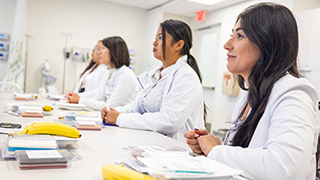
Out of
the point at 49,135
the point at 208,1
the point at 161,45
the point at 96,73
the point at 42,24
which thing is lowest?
the point at 49,135

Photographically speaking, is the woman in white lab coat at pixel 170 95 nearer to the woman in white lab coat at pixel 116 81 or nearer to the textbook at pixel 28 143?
the woman in white lab coat at pixel 116 81

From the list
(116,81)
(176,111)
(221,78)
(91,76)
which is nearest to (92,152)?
(176,111)

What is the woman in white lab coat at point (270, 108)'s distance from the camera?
2.63ft

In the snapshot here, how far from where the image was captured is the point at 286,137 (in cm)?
81

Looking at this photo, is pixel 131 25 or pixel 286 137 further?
pixel 131 25

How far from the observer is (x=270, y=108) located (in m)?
0.95

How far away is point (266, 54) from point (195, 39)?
18.9 feet

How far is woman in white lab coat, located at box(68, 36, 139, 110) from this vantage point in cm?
286

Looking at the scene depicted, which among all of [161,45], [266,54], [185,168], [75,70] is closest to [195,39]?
[75,70]

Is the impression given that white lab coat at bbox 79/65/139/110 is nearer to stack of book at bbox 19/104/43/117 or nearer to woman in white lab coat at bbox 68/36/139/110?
woman in white lab coat at bbox 68/36/139/110

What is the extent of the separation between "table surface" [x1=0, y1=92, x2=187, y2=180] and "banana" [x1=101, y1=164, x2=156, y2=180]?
0.06 meters

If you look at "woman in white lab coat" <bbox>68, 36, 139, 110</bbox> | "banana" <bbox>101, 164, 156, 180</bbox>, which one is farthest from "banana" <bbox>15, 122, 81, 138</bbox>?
"woman in white lab coat" <bbox>68, 36, 139, 110</bbox>

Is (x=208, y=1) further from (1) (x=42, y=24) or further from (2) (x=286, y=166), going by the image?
(2) (x=286, y=166)

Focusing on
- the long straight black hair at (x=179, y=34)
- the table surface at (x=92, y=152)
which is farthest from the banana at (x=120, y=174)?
the long straight black hair at (x=179, y=34)
